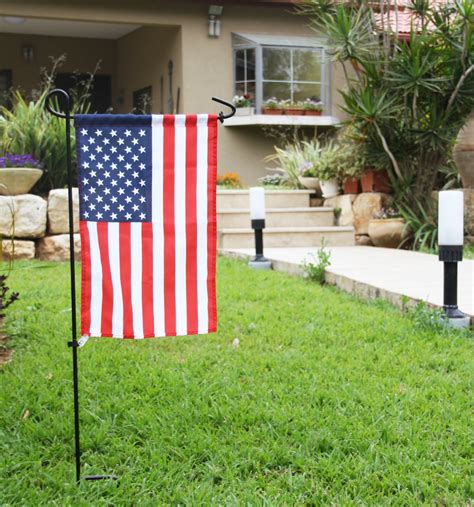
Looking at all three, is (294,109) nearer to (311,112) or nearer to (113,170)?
(311,112)

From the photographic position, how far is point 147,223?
8.88ft

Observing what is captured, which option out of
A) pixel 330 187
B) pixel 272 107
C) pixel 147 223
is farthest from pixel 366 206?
pixel 147 223

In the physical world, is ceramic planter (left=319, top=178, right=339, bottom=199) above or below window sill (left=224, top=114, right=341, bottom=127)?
below

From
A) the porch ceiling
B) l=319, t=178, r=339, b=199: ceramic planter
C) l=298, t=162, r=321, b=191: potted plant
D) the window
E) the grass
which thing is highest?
the porch ceiling

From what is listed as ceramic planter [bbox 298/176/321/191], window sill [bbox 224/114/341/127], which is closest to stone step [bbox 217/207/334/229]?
ceramic planter [bbox 298/176/321/191]

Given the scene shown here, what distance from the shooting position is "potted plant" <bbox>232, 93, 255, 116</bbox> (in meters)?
13.0

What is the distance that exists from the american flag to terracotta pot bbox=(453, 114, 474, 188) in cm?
663

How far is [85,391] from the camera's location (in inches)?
137

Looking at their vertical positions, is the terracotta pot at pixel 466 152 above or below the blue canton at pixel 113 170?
above

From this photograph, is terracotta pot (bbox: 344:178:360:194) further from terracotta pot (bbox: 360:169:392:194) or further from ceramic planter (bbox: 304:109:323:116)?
ceramic planter (bbox: 304:109:323:116)

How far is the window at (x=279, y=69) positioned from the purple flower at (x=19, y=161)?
5.69 meters

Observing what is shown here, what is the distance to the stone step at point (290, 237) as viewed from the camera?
9070 millimetres

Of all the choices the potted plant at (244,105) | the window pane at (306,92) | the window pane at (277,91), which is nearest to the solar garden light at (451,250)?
the potted plant at (244,105)

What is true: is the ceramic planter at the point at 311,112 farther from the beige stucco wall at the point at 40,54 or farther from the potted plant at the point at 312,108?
the beige stucco wall at the point at 40,54
